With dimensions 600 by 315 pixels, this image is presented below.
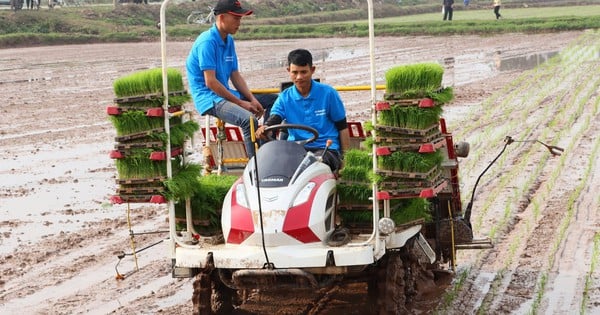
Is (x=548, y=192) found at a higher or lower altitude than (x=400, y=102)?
lower

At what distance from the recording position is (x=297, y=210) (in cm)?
744

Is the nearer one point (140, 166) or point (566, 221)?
point (140, 166)

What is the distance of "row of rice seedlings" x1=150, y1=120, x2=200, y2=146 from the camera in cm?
787

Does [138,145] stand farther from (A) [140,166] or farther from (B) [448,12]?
(B) [448,12]

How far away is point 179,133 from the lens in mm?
8062

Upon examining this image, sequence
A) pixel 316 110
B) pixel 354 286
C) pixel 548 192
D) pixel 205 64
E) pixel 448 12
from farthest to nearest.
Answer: pixel 448 12, pixel 548 192, pixel 354 286, pixel 205 64, pixel 316 110

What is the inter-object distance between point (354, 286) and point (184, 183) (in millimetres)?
2048

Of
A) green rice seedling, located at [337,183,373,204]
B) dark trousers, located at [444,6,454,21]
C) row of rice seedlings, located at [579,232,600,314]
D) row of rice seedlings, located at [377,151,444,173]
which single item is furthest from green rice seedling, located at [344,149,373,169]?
dark trousers, located at [444,6,454,21]

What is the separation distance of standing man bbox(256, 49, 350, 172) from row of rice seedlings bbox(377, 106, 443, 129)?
73 centimetres

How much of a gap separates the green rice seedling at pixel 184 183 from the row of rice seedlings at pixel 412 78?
149 cm

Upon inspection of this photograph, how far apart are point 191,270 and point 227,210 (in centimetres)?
50

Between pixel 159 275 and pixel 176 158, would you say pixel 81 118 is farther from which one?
pixel 176 158

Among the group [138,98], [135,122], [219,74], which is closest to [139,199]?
[135,122]

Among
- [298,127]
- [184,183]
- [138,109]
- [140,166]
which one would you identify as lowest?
[184,183]
